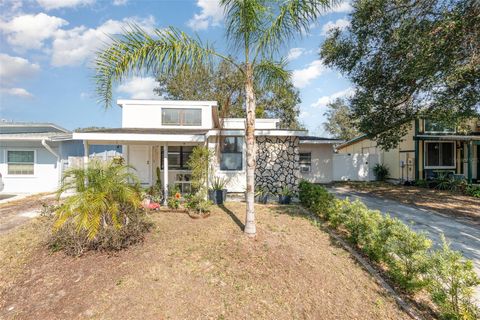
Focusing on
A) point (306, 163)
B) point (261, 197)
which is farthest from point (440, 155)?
point (261, 197)

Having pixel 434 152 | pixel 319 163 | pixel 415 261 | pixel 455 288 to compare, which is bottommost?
pixel 455 288

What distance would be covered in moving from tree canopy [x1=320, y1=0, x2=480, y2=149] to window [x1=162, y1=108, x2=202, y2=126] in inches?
268

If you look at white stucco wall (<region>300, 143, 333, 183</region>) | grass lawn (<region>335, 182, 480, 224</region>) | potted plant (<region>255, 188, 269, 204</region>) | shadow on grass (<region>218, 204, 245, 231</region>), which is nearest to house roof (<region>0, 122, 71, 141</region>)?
shadow on grass (<region>218, 204, 245, 231</region>)

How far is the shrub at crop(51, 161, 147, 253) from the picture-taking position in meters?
4.63

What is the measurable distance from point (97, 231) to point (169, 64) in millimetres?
3622

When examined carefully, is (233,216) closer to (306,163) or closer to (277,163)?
(277,163)

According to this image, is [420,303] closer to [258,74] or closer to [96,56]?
[258,74]

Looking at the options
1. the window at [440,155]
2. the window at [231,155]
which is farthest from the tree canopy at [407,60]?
the window at [231,155]

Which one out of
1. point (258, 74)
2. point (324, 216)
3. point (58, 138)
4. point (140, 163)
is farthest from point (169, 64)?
point (58, 138)

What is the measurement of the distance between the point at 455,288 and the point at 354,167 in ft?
53.3

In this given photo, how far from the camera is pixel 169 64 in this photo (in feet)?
17.4

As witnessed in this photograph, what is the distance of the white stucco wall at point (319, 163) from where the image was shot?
52.3 ft

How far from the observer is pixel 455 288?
126 inches

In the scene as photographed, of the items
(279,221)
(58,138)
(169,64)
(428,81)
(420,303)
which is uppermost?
(428,81)
